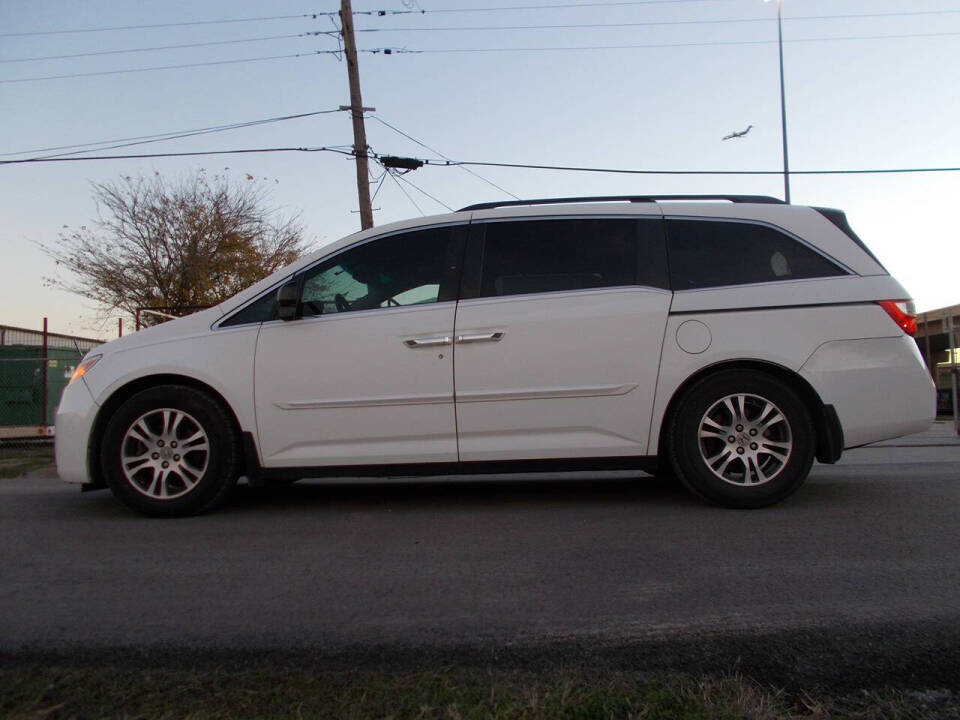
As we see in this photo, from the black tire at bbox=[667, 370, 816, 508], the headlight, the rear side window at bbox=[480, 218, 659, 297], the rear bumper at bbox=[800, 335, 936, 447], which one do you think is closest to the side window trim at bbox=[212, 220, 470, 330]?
the rear side window at bbox=[480, 218, 659, 297]

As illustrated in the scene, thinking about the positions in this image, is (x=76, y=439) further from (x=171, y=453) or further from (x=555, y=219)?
(x=555, y=219)

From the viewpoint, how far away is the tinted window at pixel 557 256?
443cm

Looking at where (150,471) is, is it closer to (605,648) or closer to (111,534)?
(111,534)

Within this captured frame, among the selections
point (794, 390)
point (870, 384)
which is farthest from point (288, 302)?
point (870, 384)

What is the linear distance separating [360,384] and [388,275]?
729mm

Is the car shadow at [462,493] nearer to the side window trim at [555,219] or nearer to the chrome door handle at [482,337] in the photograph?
the chrome door handle at [482,337]

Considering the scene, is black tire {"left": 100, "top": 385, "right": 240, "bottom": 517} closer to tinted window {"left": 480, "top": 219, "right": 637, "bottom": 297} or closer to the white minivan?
the white minivan

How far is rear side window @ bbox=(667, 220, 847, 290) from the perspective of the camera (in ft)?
14.4

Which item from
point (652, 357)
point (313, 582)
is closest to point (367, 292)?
point (652, 357)

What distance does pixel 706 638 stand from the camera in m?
2.33

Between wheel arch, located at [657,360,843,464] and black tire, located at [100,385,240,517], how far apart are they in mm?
2519

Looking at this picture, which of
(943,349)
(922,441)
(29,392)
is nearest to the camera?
(922,441)

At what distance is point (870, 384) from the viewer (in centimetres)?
421

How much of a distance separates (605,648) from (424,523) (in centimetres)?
190
